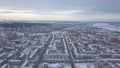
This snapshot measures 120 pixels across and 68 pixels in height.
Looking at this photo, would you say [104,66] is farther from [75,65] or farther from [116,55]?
[116,55]

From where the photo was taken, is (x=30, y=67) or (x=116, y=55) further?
(x=116, y=55)

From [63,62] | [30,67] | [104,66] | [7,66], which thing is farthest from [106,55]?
[7,66]

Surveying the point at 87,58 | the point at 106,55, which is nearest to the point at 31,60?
the point at 87,58

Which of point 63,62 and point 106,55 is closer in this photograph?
point 63,62

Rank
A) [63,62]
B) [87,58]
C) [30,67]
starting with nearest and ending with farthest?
[30,67] < [63,62] < [87,58]

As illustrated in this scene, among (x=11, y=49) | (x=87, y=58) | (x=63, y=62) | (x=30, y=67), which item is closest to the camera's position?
(x=30, y=67)

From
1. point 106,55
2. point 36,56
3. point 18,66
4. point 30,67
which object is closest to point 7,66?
point 18,66

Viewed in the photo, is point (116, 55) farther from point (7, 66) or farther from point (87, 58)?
point (7, 66)

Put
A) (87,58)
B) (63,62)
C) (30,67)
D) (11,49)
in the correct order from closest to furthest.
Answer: (30,67), (63,62), (87,58), (11,49)
